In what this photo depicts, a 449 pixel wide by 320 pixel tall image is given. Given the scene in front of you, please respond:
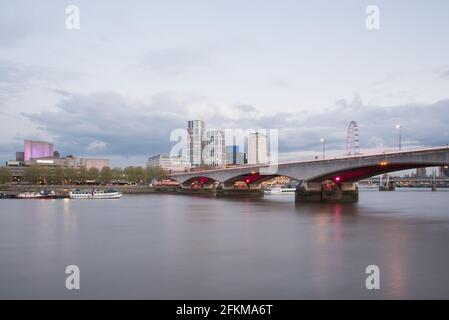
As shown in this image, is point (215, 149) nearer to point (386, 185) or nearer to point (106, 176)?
point (106, 176)

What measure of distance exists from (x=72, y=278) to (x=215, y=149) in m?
156

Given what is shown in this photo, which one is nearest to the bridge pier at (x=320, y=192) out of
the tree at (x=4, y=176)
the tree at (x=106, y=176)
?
the tree at (x=106, y=176)

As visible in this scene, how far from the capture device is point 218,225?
109 ft

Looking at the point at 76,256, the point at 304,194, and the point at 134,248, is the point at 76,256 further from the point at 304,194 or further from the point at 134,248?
the point at 304,194

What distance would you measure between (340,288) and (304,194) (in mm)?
45292

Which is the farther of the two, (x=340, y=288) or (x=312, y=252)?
(x=312, y=252)

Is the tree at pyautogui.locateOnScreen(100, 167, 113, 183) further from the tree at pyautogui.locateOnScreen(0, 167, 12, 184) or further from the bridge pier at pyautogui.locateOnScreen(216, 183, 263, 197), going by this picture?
the bridge pier at pyautogui.locateOnScreen(216, 183, 263, 197)

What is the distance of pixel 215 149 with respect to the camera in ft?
560

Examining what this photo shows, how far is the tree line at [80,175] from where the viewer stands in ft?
418

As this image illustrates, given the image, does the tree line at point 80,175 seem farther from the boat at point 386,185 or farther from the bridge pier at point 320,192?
the bridge pier at point 320,192

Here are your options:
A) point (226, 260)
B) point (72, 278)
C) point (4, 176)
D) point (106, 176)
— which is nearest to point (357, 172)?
point (226, 260)
